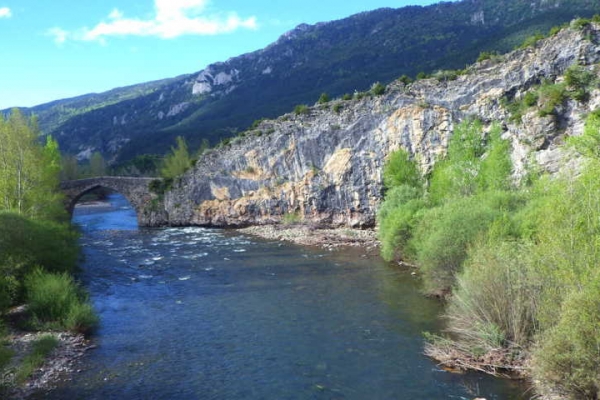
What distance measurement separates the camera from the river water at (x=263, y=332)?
17156 mm

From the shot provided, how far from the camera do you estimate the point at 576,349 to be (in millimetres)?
12789

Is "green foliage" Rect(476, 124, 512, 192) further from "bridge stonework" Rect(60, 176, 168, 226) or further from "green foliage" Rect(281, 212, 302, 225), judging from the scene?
"bridge stonework" Rect(60, 176, 168, 226)

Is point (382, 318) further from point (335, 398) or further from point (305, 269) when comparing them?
point (305, 269)

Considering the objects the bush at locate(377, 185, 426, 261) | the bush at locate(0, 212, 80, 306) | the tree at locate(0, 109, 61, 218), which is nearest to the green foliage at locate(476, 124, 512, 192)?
the bush at locate(377, 185, 426, 261)

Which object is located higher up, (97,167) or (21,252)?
(97,167)

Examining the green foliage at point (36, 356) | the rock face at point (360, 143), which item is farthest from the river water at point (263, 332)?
the rock face at point (360, 143)

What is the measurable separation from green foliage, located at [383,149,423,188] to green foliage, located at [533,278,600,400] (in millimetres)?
36348

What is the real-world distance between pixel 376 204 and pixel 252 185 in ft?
60.4

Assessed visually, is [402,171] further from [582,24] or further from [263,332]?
[263,332]

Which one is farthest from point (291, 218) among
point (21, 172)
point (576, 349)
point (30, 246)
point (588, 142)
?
point (576, 349)

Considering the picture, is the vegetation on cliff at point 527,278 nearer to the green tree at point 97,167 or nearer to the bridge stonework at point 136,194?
the bridge stonework at point 136,194

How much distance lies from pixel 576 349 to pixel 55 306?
2255 centimetres

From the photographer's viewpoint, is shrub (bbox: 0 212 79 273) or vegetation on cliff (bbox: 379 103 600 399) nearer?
vegetation on cliff (bbox: 379 103 600 399)

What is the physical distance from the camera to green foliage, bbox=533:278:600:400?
1262cm
